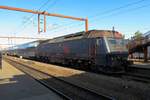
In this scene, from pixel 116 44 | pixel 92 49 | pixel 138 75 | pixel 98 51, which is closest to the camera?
pixel 138 75

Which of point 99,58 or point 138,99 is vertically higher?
point 99,58

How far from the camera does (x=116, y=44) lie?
17828 mm

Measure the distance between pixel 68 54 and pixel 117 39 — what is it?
723 cm

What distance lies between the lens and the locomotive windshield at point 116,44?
1738 centimetres

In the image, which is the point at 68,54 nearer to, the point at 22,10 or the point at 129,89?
the point at 22,10

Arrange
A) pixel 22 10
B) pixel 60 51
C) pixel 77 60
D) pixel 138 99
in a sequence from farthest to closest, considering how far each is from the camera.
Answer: pixel 60 51 → pixel 77 60 → pixel 22 10 → pixel 138 99

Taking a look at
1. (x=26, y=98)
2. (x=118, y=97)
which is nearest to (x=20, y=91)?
(x=26, y=98)

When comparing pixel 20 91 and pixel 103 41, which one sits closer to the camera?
pixel 20 91

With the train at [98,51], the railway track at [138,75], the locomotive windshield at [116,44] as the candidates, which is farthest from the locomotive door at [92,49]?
the railway track at [138,75]

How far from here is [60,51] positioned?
87.0ft

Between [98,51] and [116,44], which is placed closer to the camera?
[98,51]

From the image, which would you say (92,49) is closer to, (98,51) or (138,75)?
(98,51)

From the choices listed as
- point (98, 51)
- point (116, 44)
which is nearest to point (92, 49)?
point (98, 51)

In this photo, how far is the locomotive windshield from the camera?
57.0 ft
